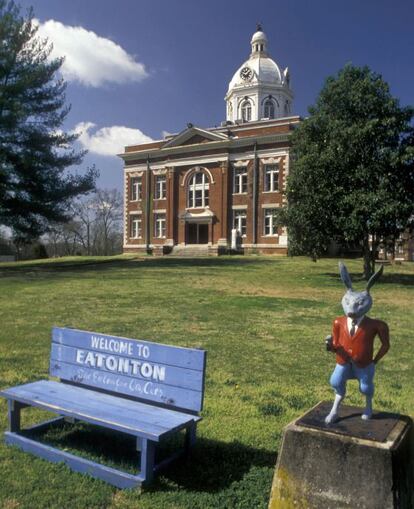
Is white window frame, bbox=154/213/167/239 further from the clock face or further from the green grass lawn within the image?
the green grass lawn

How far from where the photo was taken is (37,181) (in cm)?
2525

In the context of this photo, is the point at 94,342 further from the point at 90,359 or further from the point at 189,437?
the point at 189,437

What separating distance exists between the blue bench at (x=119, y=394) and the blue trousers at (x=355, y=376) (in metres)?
1.08

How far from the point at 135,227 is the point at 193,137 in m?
10.6

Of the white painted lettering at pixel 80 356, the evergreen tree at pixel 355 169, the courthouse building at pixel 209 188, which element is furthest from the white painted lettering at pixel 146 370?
the courthouse building at pixel 209 188

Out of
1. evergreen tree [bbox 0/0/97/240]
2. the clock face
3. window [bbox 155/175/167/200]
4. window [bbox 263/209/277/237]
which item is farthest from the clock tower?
evergreen tree [bbox 0/0/97/240]

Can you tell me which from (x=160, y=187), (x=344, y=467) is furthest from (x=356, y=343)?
(x=160, y=187)

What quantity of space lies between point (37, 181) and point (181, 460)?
23.5 m

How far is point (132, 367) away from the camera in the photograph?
4.24 m

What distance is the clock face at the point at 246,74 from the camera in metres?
57.8

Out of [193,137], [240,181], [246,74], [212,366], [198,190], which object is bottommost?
[212,366]

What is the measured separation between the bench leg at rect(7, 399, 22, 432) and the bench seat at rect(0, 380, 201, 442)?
11 centimetres

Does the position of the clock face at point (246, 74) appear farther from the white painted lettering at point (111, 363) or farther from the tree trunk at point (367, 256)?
the white painted lettering at point (111, 363)

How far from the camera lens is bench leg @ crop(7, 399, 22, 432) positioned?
14.2 feet
